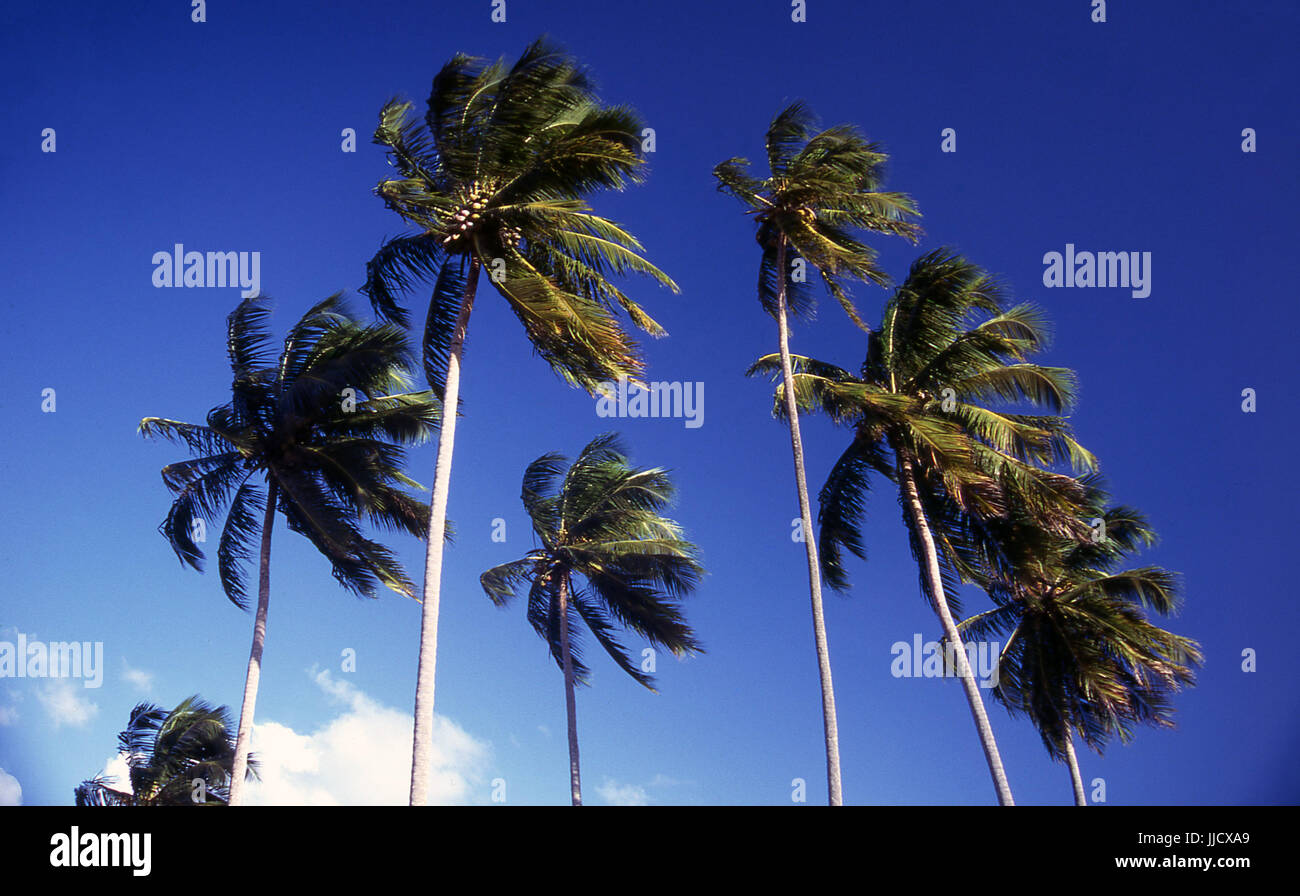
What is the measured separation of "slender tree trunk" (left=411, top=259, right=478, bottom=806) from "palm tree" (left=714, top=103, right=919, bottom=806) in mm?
7119

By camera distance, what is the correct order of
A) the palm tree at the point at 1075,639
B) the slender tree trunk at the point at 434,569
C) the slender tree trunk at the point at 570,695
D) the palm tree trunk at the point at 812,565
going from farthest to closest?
the slender tree trunk at the point at 570,695
the palm tree at the point at 1075,639
the palm tree trunk at the point at 812,565
the slender tree trunk at the point at 434,569

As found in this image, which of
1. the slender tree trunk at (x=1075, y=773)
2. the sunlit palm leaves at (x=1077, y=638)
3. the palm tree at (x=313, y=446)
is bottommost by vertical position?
the slender tree trunk at (x=1075, y=773)

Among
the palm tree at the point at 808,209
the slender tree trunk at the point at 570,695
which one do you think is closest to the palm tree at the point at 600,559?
the slender tree trunk at the point at 570,695

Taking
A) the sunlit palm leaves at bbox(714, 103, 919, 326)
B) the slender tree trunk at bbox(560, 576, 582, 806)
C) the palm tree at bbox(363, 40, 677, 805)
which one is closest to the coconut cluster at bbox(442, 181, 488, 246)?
the palm tree at bbox(363, 40, 677, 805)

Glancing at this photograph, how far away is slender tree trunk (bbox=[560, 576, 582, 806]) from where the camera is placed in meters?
24.9

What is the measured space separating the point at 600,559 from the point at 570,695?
4379 millimetres

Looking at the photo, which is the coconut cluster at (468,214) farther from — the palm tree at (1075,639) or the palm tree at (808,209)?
the palm tree at (1075,639)

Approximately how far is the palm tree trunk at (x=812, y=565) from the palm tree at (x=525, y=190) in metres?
3.84

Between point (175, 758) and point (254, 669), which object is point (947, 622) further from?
point (175, 758)

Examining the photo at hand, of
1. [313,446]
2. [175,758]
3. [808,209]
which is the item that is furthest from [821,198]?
[175,758]

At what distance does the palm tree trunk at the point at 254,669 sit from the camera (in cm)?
1753

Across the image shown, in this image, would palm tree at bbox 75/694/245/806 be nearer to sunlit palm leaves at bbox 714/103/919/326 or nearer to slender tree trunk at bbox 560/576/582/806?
slender tree trunk at bbox 560/576/582/806
